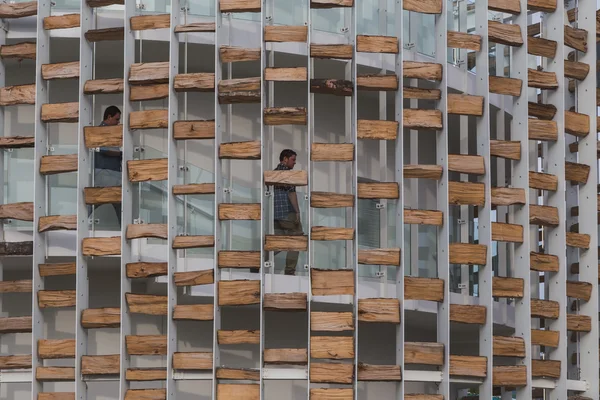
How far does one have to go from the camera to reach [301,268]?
54.5 feet

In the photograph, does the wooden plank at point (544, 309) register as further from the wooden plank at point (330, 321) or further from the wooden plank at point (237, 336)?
the wooden plank at point (237, 336)

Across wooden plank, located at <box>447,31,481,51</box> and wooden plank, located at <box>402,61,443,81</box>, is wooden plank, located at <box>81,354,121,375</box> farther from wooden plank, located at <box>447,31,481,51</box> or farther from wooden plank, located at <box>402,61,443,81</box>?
wooden plank, located at <box>447,31,481,51</box>

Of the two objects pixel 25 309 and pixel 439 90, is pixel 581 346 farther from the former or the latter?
pixel 25 309

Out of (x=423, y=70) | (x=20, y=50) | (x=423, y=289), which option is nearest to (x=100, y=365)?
(x=423, y=289)

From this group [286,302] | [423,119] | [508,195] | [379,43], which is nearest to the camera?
[286,302]

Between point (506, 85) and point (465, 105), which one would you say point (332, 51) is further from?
point (506, 85)

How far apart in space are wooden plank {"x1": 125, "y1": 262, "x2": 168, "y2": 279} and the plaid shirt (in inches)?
61.3

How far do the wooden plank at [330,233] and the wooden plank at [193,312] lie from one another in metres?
1.53

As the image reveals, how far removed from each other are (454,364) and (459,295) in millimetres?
1933

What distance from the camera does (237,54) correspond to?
627 inches

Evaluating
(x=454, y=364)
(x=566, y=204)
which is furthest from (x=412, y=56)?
(x=454, y=364)

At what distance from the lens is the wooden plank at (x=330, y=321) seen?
1546 centimetres

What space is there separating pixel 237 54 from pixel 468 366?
477cm

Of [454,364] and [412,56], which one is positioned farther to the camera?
[412,56]
